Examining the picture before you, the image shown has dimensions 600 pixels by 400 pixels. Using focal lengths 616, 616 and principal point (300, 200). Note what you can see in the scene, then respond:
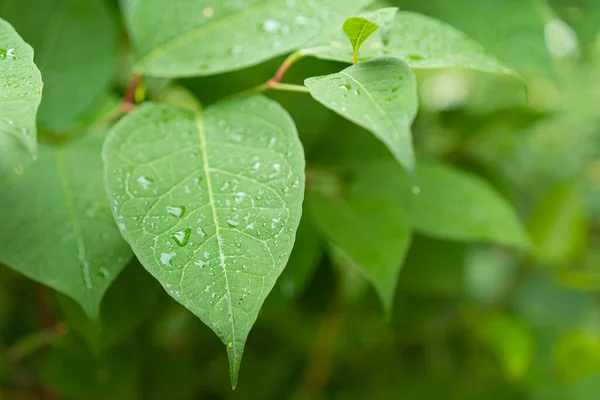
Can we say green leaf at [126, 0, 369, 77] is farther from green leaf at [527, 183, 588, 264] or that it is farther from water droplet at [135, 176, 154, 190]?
green leaf at [527, 183, 588, 264]

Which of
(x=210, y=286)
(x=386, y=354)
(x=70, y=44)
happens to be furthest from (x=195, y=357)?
(x=210, y=286)

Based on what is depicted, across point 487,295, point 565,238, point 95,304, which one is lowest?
point 487,295

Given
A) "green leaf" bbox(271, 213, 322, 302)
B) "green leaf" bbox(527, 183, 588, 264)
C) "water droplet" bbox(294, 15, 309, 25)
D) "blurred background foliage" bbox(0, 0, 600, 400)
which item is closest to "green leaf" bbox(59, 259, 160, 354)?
"blurred background foliage" bbox(0, 0, 600, 400)

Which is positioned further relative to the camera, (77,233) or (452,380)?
(452,380)

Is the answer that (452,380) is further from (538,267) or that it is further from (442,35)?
(442,35)

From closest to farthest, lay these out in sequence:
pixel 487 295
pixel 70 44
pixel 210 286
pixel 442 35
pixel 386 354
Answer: pixel 210 286
pixel 442 35
pixel 70 44
pixel 386 354
pixel 487 295
